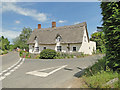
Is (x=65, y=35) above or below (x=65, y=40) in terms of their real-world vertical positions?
above

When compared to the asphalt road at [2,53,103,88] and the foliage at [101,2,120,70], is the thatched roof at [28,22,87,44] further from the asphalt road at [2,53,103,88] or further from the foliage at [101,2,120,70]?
the foliage at [101,2,120,70]

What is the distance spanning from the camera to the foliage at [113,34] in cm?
368

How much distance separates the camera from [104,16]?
14.7 feet

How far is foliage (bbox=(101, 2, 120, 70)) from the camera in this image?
368 cm

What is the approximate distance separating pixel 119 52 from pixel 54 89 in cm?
356

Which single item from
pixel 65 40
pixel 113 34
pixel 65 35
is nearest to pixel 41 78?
pixel 113 34

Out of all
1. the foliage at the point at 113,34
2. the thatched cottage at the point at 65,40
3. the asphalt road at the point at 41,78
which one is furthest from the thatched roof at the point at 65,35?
the foliage at the point at 113,34

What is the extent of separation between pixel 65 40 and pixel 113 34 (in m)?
15.9

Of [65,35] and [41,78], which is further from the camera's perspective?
[65,35]

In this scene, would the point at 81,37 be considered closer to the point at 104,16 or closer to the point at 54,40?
the point at 54,40

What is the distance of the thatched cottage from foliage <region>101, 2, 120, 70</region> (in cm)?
1372

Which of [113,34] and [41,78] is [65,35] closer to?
[41,78]

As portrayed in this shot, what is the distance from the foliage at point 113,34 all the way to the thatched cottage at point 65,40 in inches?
540

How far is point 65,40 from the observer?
19766 mm
